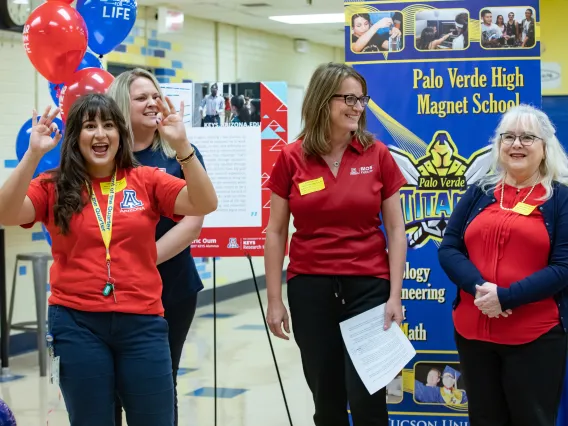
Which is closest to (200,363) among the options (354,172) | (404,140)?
(404,140)

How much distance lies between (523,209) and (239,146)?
5.48ft

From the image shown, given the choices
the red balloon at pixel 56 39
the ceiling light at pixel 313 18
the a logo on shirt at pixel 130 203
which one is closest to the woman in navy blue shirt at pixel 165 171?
the a logo on shirt at pixel 130 203

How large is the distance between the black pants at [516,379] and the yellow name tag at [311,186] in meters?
0.70

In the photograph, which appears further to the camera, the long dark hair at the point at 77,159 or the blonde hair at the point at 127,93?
the blonde hair at the point at 127,93

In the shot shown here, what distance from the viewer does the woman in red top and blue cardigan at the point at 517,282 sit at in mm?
2779

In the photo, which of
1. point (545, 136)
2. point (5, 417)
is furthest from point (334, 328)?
point (5, 417)

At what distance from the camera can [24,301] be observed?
6.79m

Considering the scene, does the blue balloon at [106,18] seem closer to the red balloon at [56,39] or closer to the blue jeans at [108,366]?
the red balloon at [56,39]

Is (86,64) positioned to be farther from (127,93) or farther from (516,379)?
(516,379)

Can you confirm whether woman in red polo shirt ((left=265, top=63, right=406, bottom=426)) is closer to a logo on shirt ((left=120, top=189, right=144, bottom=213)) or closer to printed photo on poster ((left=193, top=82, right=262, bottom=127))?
a logo on shirt ((left=120, top=189, right=144, bottom=213))

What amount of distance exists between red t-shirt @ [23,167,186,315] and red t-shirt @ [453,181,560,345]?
3.38ft

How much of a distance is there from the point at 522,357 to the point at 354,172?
81 cm

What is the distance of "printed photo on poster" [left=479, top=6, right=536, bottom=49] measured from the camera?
139 inches

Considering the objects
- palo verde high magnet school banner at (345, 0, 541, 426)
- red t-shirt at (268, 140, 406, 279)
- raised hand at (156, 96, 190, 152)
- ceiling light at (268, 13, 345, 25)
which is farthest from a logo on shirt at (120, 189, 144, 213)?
ceiling light at (268, 13, 345, 25)
